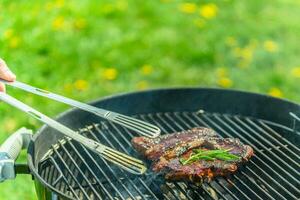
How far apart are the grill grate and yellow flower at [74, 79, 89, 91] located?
6.19 feet

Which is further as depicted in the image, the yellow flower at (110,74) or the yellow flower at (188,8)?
the yellow flower at (188,8)

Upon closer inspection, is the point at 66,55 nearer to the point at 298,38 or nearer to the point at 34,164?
the point at 298,38

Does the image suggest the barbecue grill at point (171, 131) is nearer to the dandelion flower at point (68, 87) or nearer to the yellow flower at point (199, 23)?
the dandelion flower at point (68, 87)

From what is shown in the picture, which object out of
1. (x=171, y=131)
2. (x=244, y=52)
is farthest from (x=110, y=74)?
(x=171, y=131)

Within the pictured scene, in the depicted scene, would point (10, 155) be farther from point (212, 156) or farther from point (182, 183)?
point (212, 156)

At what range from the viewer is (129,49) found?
18.2 feet

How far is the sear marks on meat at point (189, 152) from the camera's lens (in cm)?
259

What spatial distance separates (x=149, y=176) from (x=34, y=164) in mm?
542

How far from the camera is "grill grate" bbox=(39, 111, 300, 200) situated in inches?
105

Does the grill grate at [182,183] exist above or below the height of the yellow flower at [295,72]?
above

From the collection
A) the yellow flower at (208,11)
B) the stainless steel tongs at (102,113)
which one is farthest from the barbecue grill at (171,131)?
the yellow flower at (208,11)

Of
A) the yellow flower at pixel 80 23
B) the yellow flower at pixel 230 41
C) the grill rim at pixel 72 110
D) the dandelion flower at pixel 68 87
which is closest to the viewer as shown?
the grill rim at pixel 72 110

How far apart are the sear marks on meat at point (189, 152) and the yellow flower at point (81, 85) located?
91.0 inches

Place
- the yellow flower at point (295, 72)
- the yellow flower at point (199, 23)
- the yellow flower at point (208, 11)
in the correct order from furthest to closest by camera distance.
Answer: the yellow flower at point (208, 11), the yellow flower at point (199, 23), the yellow flower at point (295, 72)
